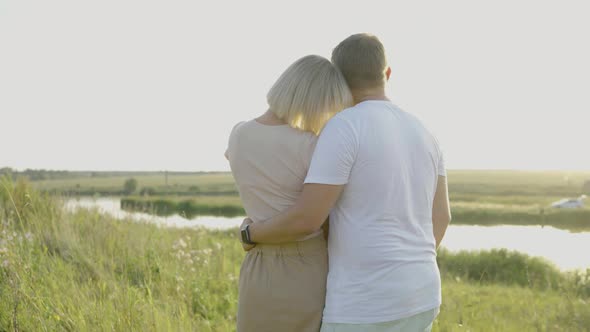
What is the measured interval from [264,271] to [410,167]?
746mm

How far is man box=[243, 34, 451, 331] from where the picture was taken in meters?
2.10

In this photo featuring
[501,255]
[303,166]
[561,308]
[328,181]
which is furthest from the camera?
[501,255]

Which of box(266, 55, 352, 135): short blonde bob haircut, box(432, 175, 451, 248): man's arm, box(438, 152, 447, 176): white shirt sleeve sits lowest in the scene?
box(432, 175, 451, 248): man's arm

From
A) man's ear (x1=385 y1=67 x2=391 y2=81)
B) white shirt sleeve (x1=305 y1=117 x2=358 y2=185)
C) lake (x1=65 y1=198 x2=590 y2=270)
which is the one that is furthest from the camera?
lake (x1=65 y1=198 x2=590 y2=270)

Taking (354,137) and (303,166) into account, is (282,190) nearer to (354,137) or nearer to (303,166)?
(303,166)

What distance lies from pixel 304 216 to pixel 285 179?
8.3 inches

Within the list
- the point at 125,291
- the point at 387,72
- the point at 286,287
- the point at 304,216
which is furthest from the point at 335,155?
the point at 125,291

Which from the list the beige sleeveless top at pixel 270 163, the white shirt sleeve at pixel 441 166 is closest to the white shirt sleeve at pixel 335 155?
the beige sleeveless top at pixel 270 163

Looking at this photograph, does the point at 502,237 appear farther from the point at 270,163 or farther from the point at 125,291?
the point at 270,163

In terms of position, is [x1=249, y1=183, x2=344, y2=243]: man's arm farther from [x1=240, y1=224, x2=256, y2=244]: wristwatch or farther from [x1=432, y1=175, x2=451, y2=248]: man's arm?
[x1=432, y1=175, x2=451, y2=248]: man's arm

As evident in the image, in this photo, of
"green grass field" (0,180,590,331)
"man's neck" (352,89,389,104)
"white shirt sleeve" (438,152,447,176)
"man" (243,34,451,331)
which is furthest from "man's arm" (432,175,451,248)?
"green grass field" (0,180,590,331)

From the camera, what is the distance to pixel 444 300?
6156mm

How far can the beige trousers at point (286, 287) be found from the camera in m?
2.33

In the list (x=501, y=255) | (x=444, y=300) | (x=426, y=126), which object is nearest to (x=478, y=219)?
(x=501, y=255)
